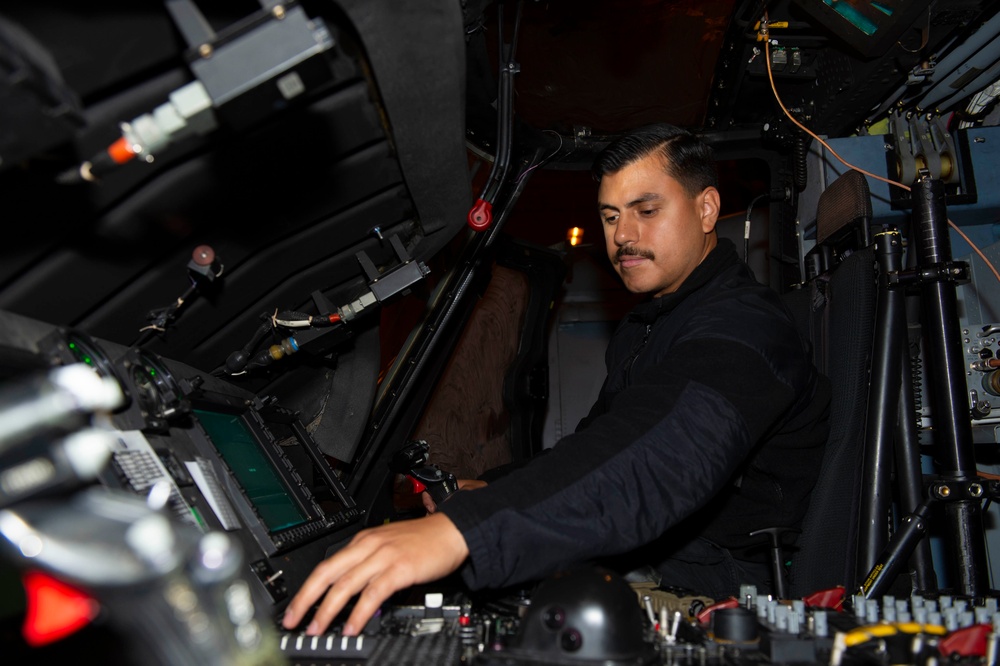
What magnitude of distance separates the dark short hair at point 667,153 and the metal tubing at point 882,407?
1.92 feet

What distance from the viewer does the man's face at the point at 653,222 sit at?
83.2 inches

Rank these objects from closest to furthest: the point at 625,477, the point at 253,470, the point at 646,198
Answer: the point at 625,477
the point at 253,470
the point at 646,198

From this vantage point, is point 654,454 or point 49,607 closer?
point 49,607

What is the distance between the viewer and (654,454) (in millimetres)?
1138

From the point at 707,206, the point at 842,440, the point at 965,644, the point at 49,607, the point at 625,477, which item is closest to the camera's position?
the point at 49,607

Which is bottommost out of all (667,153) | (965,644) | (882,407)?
(965,644)

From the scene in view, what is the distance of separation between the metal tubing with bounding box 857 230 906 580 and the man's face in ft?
1.77

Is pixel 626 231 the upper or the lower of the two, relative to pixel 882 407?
upper

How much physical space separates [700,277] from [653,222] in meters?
0.34

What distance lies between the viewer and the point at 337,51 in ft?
3.87

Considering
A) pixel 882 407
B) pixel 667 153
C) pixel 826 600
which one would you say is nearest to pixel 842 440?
pixel 882 407

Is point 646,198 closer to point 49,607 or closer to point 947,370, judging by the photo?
point 947,370

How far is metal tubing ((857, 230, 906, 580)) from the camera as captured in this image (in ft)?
5.65

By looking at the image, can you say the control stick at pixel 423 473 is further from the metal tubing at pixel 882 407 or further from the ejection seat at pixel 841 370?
the metal tubing at pixel 882 407
